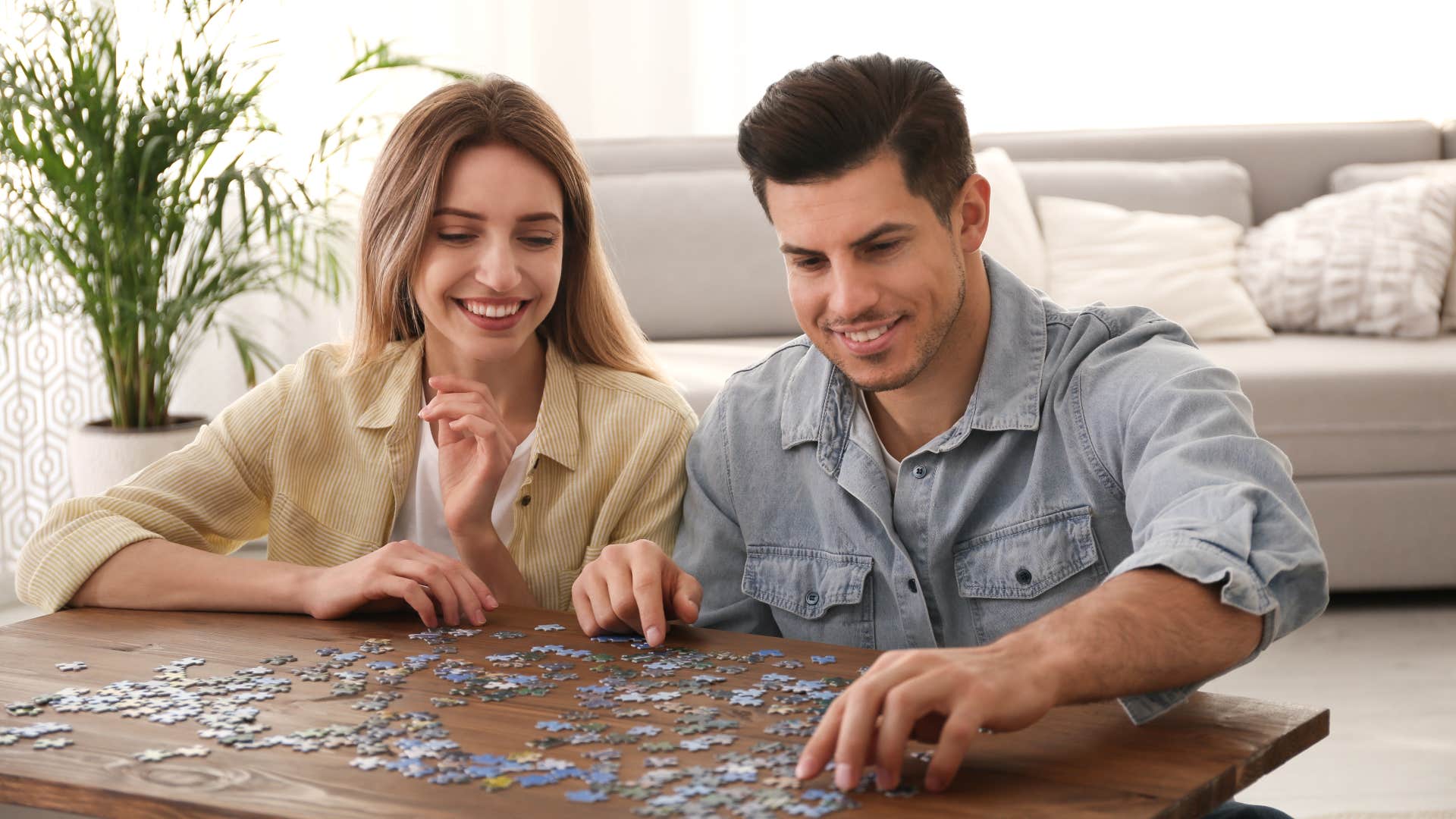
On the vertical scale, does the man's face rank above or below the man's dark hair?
below

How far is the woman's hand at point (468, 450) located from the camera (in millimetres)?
2090

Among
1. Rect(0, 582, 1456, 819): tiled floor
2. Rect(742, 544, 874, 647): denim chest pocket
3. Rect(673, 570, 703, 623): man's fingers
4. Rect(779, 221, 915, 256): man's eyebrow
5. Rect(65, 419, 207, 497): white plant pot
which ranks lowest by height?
Rect(0, 582, 1456, 819): tiled floor

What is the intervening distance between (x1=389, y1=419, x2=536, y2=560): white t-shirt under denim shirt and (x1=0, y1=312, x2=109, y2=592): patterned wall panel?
3047 mm

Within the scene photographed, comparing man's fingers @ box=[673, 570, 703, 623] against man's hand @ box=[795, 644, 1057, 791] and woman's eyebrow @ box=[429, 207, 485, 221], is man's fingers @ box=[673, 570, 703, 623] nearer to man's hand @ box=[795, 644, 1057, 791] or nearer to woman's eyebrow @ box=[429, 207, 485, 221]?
man's hand @ box=[795, 644, 1057, 791]

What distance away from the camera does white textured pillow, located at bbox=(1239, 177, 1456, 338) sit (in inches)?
183

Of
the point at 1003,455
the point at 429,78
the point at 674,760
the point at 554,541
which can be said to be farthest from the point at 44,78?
the point at 674,760

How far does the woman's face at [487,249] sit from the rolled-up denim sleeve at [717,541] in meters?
0.37

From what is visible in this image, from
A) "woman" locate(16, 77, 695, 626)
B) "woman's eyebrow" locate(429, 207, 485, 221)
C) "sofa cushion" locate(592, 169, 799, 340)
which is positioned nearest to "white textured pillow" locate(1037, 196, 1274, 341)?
"sofa cushion" locate(592, 169, 799, 340)

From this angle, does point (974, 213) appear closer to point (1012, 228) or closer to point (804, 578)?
point (804, 578)

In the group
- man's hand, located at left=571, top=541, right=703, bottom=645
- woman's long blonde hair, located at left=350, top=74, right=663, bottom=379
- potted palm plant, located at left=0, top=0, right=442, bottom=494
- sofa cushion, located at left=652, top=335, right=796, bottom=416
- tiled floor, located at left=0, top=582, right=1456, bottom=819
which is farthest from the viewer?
potted palm plant, located at left=0, top=0, right=442, bottom=494

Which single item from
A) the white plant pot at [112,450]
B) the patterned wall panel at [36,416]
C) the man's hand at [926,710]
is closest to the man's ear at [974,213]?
the man's hand at [926,710]

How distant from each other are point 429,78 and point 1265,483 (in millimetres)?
4950

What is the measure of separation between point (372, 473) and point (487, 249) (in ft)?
1.32

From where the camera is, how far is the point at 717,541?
2.17 meters
